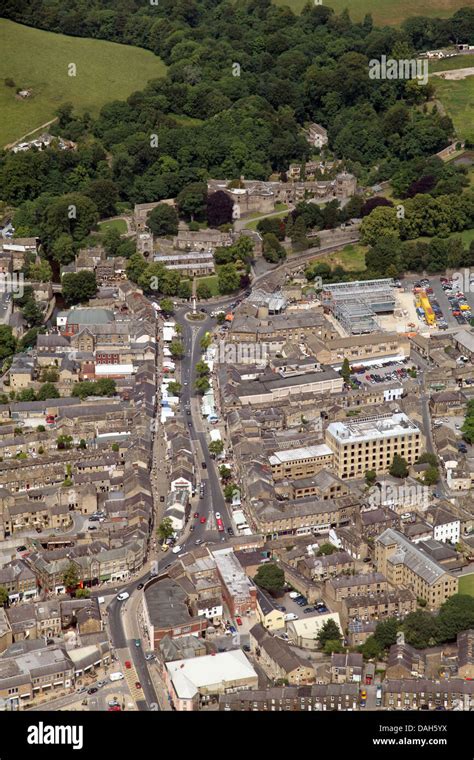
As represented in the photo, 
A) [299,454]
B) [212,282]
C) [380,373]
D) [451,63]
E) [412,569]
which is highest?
[451,63]

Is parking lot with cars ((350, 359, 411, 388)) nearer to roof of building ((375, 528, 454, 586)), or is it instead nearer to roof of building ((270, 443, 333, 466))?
roof of building ((270, 443, 333, 466))

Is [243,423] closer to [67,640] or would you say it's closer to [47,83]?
[67,640]

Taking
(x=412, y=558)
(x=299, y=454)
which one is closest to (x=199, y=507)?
(x=299, y=454)

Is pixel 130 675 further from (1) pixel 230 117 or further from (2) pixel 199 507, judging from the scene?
(1) pixel 230 117

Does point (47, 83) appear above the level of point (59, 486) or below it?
above

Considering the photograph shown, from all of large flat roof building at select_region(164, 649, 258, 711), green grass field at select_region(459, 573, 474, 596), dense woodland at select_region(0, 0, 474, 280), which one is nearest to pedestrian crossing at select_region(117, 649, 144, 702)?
large flat roof building at select_region(164, 649, 258, 711)

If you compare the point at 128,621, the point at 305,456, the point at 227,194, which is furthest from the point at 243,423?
the point at 227,194

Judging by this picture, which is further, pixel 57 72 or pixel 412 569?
pixel 57 72
